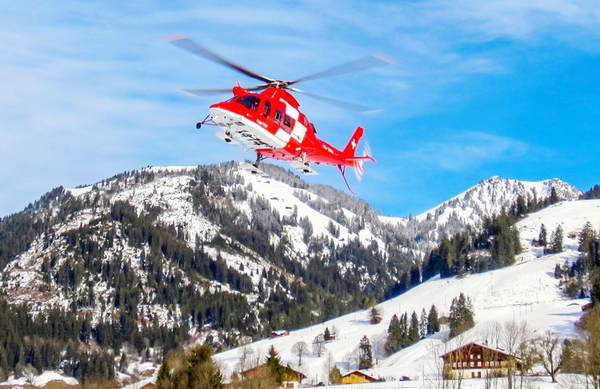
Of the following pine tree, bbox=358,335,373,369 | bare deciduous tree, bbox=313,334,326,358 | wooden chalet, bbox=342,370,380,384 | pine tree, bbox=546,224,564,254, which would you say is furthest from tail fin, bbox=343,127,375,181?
pine tree, bbox=546,224,564,254

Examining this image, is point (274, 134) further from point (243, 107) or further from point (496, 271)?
point (496, 271)

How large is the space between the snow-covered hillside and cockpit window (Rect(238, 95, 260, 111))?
58406mm

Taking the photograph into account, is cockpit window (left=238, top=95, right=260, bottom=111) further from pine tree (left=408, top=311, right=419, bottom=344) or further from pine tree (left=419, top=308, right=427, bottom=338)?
pine tree (left=419, top=308, right=427, bottom=338)

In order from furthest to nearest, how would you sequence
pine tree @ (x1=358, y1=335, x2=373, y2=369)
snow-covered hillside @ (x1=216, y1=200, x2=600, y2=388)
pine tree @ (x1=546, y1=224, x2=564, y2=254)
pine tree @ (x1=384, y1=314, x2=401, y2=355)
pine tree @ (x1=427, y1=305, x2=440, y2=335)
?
pine tree @ (x1=546, y1=224, x2=564, y2=254)
pine tree @ (x1=427, y1=305, x2=440, y2=335)
pine tree @ (x1=384, y1=314, x2=401, y2=355)
pine tree @ (x1=358, y1=335, x2=373, y2=369)
snow-covered hillside @ (x1=216, y1=200, x2=600, y2=388)

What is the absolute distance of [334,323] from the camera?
189m

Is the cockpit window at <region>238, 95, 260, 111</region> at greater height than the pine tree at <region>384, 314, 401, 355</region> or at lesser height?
greater

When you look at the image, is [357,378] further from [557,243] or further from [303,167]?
[557,243]

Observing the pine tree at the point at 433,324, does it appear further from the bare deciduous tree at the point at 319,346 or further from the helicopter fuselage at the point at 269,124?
the helicopter fuselage at the point at 269,124

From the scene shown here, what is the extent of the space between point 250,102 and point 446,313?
432 feet

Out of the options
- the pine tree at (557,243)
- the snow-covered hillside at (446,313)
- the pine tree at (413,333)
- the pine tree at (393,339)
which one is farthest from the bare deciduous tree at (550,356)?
the pine tree at (557,243)

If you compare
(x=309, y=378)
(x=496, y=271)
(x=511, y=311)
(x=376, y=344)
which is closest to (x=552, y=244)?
(x=496, y=271)

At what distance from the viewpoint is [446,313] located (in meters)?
165

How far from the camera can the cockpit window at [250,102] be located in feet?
140

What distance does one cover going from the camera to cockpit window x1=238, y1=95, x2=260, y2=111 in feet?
140
